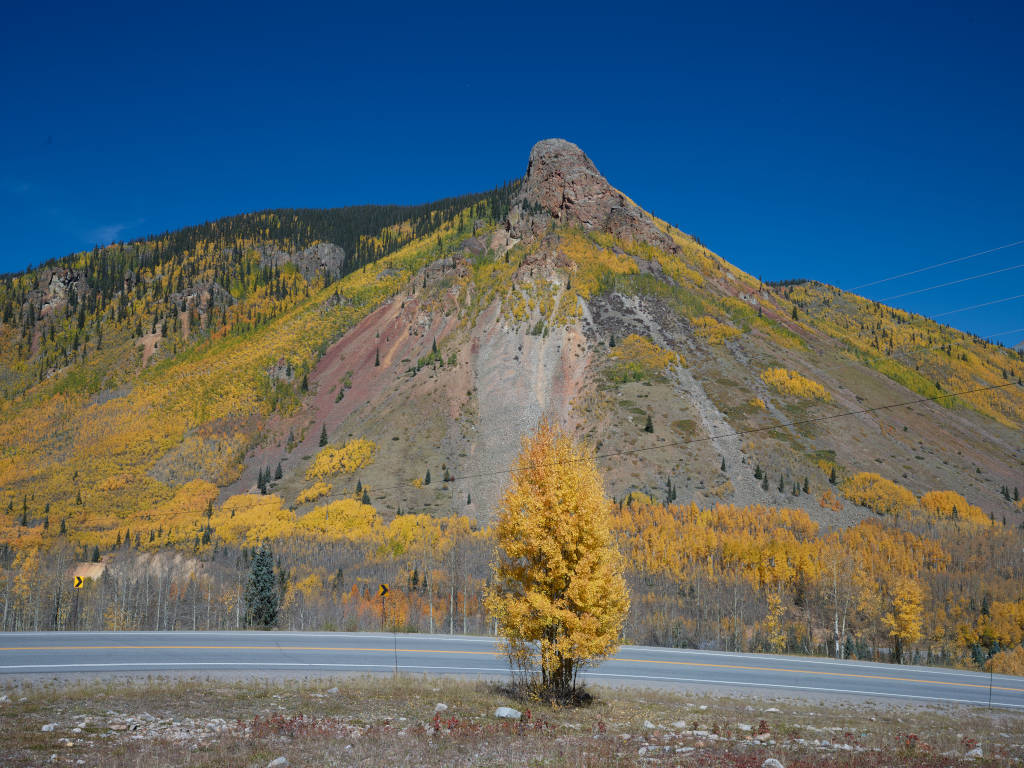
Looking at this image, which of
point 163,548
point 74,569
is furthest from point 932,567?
point 74,569

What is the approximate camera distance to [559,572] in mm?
18016

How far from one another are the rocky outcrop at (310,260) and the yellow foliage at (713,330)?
117138mm

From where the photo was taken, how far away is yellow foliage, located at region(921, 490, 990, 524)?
74.9 metres

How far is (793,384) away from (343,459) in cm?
7078

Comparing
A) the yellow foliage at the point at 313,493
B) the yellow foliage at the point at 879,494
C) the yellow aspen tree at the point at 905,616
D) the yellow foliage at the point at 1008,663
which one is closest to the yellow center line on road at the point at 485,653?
the yellow aspen tree at the point at 905,616

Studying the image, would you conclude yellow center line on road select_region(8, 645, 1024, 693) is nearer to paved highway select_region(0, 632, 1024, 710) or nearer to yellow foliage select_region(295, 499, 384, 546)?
paved highway select_region(0, 632, 1024, 710)

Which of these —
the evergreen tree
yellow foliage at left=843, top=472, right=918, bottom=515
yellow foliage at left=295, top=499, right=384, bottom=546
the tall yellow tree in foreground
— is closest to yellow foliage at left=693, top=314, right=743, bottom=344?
yellow foliage at left=843, top=472, right=918, bottom=515

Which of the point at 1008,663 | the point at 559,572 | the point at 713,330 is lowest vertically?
the point at 1008,663

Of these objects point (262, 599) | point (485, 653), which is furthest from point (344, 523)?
point (485, 653)

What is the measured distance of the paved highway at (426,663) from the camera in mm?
22625

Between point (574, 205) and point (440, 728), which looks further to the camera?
point (574, 205)

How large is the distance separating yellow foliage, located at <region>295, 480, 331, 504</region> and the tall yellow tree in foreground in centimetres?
7044

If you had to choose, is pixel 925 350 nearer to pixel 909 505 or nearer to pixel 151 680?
pixel 909 505

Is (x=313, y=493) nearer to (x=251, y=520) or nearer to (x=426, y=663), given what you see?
(x=251, y=520)
